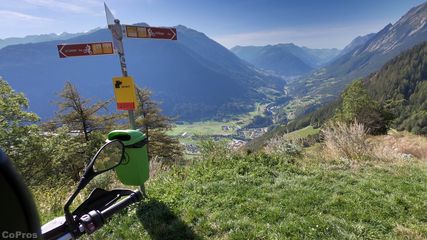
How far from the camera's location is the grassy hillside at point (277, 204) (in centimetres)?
444

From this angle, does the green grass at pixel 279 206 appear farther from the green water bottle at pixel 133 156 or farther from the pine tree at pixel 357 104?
the pine tree at pixel 357 104

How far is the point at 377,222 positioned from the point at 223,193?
242 centimetres

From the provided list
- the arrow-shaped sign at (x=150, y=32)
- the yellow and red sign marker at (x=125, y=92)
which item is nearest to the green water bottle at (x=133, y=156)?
the yellow and red sign marker at (x=125, y=92)

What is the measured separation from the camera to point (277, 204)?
521cm

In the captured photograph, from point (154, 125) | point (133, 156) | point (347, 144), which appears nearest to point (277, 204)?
point (133, 156)

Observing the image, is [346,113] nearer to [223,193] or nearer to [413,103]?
[223,193]

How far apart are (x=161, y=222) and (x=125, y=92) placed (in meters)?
2.12

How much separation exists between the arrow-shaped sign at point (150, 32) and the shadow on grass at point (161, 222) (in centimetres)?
277

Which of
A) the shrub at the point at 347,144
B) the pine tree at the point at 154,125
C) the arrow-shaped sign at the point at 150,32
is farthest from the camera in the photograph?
the pine tree at the point at 154,125

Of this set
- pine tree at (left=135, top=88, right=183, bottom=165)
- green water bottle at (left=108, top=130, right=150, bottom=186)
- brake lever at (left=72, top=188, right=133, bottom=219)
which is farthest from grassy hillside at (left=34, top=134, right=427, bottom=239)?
pine tree at (left=135, top=88, right=183, bottom=165)

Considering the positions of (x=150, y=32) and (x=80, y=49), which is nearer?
(x=80, y=49)

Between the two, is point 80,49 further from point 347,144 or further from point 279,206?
point 347,144

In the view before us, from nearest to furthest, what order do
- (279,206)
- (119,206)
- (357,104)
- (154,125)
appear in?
(119,206), (279,206), (154,125), (357,104)

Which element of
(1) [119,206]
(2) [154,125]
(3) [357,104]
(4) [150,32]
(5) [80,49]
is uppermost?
(4) [150,32]
